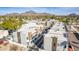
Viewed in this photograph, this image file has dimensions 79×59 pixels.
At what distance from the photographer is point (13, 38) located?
107cm

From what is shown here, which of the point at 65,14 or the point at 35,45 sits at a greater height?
the point at 65,14

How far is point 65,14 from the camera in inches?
42.6

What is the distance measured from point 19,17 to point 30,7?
12 cm

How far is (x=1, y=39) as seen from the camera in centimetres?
107

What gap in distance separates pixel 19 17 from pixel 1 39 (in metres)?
0.22

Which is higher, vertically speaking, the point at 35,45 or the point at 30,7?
the point at 30,7

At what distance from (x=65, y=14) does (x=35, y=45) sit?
0.34 meters
